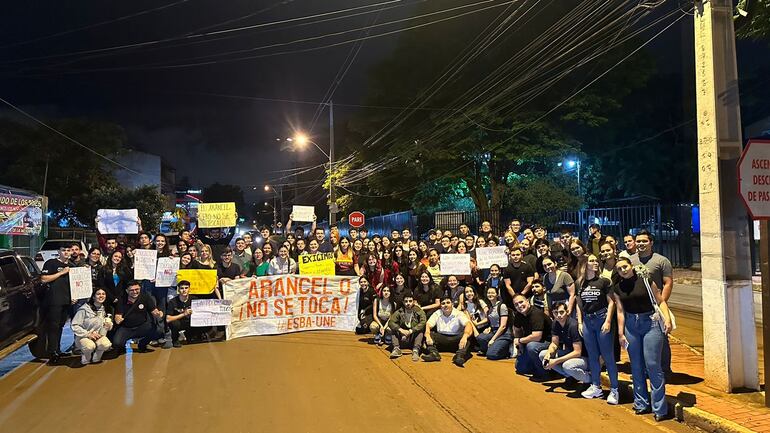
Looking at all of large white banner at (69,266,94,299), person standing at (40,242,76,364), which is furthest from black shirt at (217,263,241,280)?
person standing at (40,242,76,364)

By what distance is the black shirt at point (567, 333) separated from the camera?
6562mm

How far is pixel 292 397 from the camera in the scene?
620cm

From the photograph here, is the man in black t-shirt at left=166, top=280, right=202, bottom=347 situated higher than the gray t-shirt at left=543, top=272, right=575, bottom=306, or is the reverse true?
the gray t-shirt at left=543, top=272, right=575, bottom=306

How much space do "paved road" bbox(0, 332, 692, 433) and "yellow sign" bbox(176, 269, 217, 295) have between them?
1334 mm

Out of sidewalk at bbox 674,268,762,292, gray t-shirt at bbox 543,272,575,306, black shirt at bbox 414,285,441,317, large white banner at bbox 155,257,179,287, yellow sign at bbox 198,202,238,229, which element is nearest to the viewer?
gray t-shirt at bbox 543,272,575,306

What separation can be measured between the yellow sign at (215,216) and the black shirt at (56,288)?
14.1 feet

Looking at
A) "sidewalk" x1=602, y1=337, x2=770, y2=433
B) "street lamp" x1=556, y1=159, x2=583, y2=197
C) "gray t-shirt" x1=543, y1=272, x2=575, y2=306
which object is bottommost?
"sidewalk" x1=602, y1=337, x2=770, y2=433

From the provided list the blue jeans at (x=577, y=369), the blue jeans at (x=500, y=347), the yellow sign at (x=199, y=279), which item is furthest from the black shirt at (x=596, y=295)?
the yellow sign at (x=199, y=279)

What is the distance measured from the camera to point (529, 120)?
2473cm

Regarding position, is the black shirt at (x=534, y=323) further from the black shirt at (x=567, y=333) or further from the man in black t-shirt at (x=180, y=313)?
the man in black t-shirt at (x=180, y=313)

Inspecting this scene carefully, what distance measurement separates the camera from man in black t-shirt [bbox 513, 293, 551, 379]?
280 inches

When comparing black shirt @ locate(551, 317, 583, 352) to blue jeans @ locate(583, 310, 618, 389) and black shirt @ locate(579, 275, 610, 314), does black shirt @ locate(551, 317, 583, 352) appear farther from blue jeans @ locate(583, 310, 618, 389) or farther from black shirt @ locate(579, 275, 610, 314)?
black shirt @ locate(579, 275, 610, 314)

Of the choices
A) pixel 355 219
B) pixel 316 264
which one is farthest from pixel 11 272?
pixel 355 219

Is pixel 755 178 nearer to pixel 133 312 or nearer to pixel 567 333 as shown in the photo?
pixel 567 333
